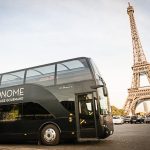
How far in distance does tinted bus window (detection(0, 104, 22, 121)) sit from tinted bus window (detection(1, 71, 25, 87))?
1.00m

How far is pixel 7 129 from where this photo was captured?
11859mm

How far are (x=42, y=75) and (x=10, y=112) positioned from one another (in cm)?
213

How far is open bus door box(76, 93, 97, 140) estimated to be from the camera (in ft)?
33.3

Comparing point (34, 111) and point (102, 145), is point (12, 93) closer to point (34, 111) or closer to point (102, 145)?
point (34, 111)

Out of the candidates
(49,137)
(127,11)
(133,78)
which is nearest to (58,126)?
(49,137)

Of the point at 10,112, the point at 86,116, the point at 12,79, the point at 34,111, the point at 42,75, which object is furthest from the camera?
the point at 12,79

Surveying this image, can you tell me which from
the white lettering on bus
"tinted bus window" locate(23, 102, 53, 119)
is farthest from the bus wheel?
the white lettering on bus

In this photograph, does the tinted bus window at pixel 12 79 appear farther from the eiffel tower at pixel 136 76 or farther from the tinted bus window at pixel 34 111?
the eiffel tower at pixel 136 76

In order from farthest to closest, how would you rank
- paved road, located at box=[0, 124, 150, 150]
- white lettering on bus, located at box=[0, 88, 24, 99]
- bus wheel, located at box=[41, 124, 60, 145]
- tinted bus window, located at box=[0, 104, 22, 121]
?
white lettering on bus, located at box=[0, 88, 24, 99], tinted bus window, located at box=[0, 104, 22, 121], bus wheel, located at box=[41, 124, 60, 145], paved road, located at box=[0, 124, 150, 150]

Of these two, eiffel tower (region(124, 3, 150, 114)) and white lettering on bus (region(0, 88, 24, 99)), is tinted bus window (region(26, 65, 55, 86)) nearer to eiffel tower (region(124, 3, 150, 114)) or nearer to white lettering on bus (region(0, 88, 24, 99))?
white lettering on bus (region(0, 88, 24, 99))

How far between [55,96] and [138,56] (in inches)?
2201

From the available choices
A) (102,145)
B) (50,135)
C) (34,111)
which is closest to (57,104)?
(34,111)

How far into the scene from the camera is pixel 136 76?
63062 millimetres

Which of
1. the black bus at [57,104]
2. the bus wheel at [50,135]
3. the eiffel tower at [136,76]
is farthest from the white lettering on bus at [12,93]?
the eiffel tower at [136,76]
